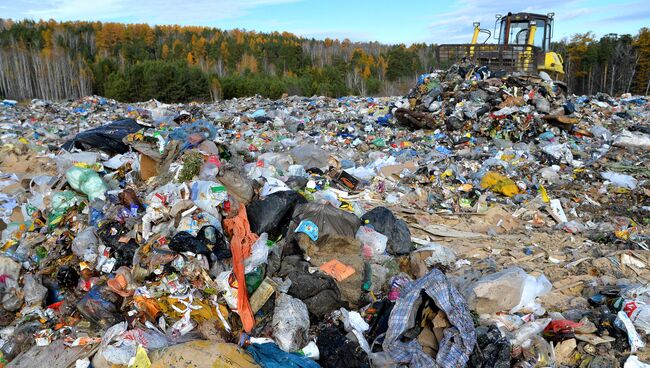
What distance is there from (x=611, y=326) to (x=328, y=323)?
72.9 inches

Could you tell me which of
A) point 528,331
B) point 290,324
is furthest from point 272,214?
point 528,331

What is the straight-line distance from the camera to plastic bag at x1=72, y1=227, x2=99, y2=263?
12.5 feet

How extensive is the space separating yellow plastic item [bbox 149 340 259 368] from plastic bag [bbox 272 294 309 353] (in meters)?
0.27

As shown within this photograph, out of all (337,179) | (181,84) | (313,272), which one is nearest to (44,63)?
(181,84)

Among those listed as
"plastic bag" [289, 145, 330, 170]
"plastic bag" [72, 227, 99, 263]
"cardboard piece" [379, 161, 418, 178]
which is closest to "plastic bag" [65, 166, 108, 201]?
"plastic bag" [72, 227, 99, 263]

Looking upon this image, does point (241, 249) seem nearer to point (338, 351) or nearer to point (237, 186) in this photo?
point (237, 186)

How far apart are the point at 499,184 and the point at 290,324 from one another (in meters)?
4.08

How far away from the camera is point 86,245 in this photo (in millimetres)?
3912

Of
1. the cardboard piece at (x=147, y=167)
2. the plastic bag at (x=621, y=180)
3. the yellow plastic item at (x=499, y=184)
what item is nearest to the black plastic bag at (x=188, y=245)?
the cardboard piece at (x=147, y=167)

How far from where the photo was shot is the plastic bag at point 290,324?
2973mm

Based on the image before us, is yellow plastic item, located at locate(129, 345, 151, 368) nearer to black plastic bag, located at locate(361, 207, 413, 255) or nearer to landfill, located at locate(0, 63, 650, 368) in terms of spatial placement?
landfill, located at locate(0, 63, 650, 368)

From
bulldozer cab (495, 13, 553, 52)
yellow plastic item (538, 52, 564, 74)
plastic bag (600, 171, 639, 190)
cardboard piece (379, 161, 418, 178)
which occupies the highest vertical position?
bulldozer cab (495, 13, 553, 52)

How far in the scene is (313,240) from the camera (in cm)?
375

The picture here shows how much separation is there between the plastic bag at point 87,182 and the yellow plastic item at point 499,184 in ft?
15.2
